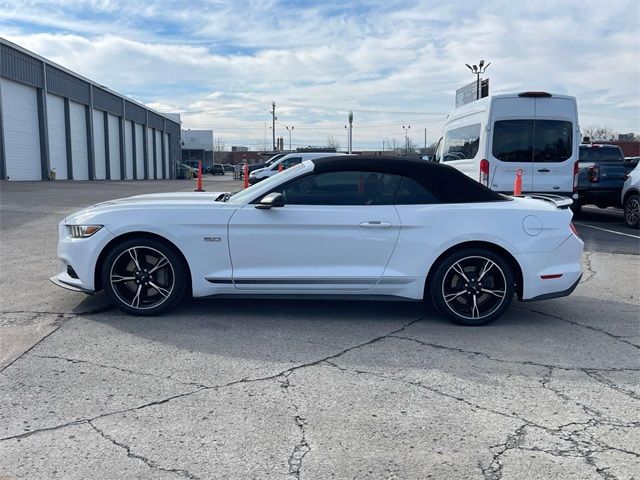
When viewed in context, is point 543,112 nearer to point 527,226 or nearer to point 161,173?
point 527,226

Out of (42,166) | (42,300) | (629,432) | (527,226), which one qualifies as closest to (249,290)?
(42,300)

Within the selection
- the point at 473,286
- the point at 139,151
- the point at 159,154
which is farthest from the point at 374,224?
the point at 159,154

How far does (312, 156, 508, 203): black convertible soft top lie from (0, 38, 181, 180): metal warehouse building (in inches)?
1033

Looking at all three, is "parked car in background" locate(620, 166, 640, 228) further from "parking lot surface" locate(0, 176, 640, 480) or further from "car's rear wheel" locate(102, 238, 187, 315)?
"car's rear wheel" locate(102, 238, 187, 315)

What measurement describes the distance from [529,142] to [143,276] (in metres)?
9.10

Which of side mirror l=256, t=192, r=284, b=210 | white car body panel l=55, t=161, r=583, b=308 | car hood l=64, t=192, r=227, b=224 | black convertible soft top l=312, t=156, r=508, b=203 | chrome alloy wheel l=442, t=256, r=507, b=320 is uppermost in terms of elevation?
black convertible soft top l=312, t=156, r=508, b=203

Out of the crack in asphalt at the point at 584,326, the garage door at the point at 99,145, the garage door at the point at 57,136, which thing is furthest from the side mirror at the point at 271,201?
the garage door at the point at 99,145

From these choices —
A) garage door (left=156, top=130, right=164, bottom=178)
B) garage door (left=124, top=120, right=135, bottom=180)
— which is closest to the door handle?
garage door (left=124, top=120, right=135, bottom=180)

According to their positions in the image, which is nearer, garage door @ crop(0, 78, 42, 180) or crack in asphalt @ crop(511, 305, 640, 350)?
crack in asphalt @ crop(511, 305, 640, 350)

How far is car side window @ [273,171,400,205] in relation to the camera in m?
5.33

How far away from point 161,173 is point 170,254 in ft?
185

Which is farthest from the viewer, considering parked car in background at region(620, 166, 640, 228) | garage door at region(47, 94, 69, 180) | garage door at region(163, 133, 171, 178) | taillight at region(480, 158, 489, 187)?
Answer: garage door at region(163, 133, 171, 178)

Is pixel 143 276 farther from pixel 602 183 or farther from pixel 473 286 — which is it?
pixel 602 183

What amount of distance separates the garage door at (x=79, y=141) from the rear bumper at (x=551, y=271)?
1343 inches
